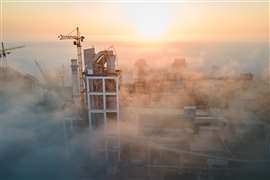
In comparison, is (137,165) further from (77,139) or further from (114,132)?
(77,139)

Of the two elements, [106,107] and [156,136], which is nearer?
[106,107]

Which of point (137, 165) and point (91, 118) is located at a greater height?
point (91, 118)

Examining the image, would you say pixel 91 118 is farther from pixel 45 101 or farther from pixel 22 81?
pixel 22 81

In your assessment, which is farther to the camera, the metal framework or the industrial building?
the metal framework

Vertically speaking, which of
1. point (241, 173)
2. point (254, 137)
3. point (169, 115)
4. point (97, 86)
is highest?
point (97, 86)

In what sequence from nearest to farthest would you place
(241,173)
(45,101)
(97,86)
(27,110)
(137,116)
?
(241,173)
(97,86)
(137,116)
(27,110)
(45,101)

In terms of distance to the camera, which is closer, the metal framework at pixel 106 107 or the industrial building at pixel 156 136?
the industrial building at pixel 156 136

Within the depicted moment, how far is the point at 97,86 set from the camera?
364 inches

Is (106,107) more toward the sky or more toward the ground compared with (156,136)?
more toward the sky

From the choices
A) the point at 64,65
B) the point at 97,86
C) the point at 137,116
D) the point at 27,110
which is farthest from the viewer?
the point at 64,65

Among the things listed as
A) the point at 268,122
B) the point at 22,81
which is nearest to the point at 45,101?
the point at 22,81

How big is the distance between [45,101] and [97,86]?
4833 mm

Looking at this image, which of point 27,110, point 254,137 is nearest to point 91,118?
point 27,110

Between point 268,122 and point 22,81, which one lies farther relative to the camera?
point 22,81
